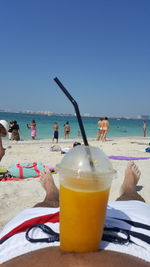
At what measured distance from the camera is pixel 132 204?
146 centimetres

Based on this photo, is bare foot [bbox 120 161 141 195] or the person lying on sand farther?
bare foot [bbox 120 161 141 195]

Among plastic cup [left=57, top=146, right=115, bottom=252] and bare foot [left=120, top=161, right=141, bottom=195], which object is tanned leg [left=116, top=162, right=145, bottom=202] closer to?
bare foot [left=120, top=161, right=141, bottom=195]

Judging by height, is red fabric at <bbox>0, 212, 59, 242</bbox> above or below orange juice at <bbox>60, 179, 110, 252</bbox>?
below

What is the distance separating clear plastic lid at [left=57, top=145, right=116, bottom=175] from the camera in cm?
82

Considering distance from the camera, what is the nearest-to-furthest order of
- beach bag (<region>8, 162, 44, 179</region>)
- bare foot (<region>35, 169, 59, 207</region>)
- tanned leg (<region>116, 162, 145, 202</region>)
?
1. bare foot (<region>35, 169, 59, 207</region>)
2. tanned leg (<region>116, 162, 145, 202</region>)
3. beach bag (<region>8, 162, 44, 179</region>)

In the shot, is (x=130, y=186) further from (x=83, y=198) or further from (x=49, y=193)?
(x=83, y=198)

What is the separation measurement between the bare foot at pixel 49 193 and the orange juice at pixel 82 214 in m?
0.70

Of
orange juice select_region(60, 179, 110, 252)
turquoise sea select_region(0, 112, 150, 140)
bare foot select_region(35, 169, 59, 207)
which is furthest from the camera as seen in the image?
turquoise sea select_region(0, 112, 150, 140)

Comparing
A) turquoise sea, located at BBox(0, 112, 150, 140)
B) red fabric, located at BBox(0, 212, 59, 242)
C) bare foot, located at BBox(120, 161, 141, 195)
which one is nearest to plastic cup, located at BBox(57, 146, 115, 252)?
red fabric, located at BBox(0, 212, 59, 242)

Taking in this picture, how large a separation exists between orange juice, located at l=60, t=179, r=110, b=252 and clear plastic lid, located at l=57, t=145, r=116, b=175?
0.05 meters

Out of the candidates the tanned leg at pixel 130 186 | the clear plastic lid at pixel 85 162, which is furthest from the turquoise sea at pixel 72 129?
the clear plastic lid at pixel 85 162

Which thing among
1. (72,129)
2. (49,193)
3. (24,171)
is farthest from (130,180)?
(72,129)

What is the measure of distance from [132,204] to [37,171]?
122 inches

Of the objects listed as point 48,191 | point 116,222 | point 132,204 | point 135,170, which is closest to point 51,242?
point 116,222
